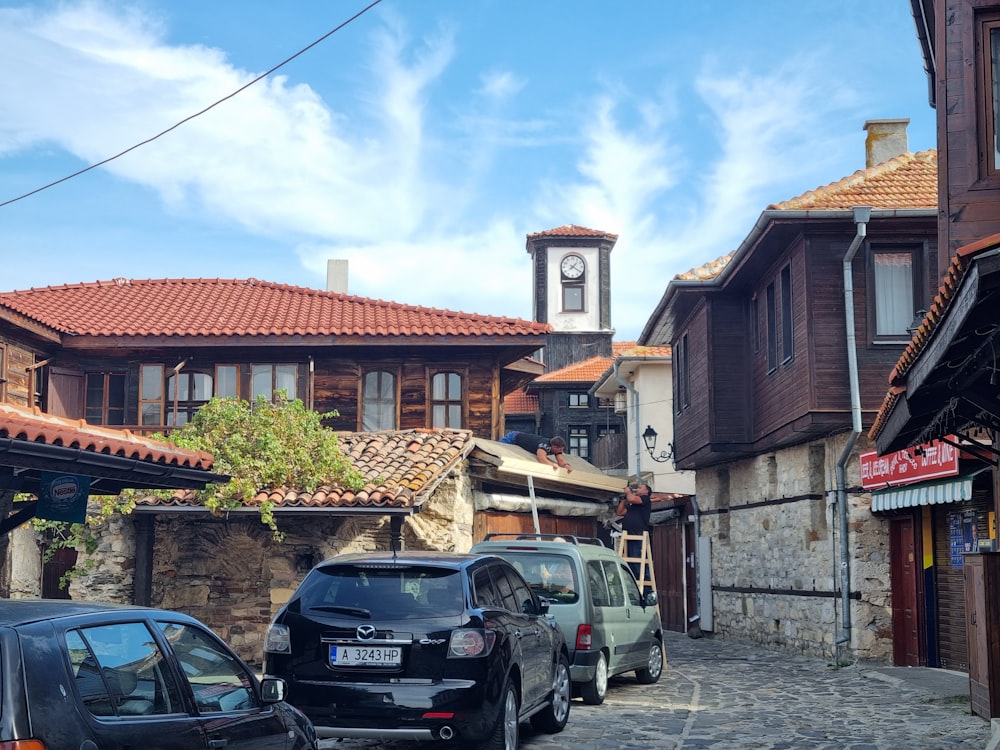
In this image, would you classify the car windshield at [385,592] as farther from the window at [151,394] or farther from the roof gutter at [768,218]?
the window at [151,394]

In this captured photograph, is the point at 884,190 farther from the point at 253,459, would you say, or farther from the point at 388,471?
the point at 253,459

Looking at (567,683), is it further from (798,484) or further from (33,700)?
(798,484)

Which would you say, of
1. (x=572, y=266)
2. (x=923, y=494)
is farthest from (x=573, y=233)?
(x=923, y=494)

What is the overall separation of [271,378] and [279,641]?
1597cm

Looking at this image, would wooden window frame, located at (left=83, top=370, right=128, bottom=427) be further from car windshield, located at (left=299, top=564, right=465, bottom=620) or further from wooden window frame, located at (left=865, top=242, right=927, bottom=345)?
car windshield, located at (left=299, top=564, right=465, bottom=620)

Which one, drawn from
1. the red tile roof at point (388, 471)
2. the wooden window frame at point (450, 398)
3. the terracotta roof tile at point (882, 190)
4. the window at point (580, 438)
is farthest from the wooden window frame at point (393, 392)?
the window at point (580, 438)

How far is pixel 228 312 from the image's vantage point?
25078 millimetres

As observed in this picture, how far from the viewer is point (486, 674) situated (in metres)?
8.35

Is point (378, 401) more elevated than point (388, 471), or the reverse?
point (378, 401)

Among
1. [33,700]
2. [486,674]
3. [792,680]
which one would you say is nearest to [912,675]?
[792,680]

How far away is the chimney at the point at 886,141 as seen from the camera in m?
22.6

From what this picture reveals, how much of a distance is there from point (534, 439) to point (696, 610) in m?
5.65

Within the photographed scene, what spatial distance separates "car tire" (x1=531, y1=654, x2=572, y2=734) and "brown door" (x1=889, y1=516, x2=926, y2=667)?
26.3ft

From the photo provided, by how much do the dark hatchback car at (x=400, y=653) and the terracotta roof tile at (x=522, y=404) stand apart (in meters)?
45.9
